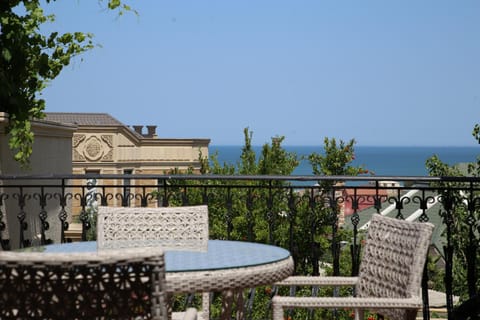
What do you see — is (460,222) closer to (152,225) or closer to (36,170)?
(36,170)

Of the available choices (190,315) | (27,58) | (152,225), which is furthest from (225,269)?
(27,58)

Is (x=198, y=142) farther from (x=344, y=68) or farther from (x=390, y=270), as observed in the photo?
(x=344, y=68)

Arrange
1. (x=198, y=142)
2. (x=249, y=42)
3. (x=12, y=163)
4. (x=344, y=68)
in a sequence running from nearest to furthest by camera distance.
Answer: (x=12, y=163)
(x=198, y=142)
(x=249, y=42)
(x=344, y=68)

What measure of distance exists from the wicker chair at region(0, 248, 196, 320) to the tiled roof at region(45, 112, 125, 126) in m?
64.9

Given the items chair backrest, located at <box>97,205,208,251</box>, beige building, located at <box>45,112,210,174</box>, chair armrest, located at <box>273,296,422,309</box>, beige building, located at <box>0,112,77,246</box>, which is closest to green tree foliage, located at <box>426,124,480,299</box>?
chair backrest, located at <box>97,205,208,251</box>

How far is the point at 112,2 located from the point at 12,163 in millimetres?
2576

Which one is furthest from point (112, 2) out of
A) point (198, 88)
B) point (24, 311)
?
point (198, 88)

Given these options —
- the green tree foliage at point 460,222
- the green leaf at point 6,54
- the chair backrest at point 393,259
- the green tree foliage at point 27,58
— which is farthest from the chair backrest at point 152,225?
the green leaf at point 6,54

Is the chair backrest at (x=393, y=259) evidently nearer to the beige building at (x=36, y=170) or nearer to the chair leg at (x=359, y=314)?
the chair leg at (x=359, y=314)

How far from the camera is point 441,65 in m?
151

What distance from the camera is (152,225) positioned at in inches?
172

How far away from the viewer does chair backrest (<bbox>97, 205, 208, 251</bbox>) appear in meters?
4.32

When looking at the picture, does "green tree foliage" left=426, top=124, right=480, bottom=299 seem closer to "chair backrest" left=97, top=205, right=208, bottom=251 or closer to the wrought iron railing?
the wrought iron railing

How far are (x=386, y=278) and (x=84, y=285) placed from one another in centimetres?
193
